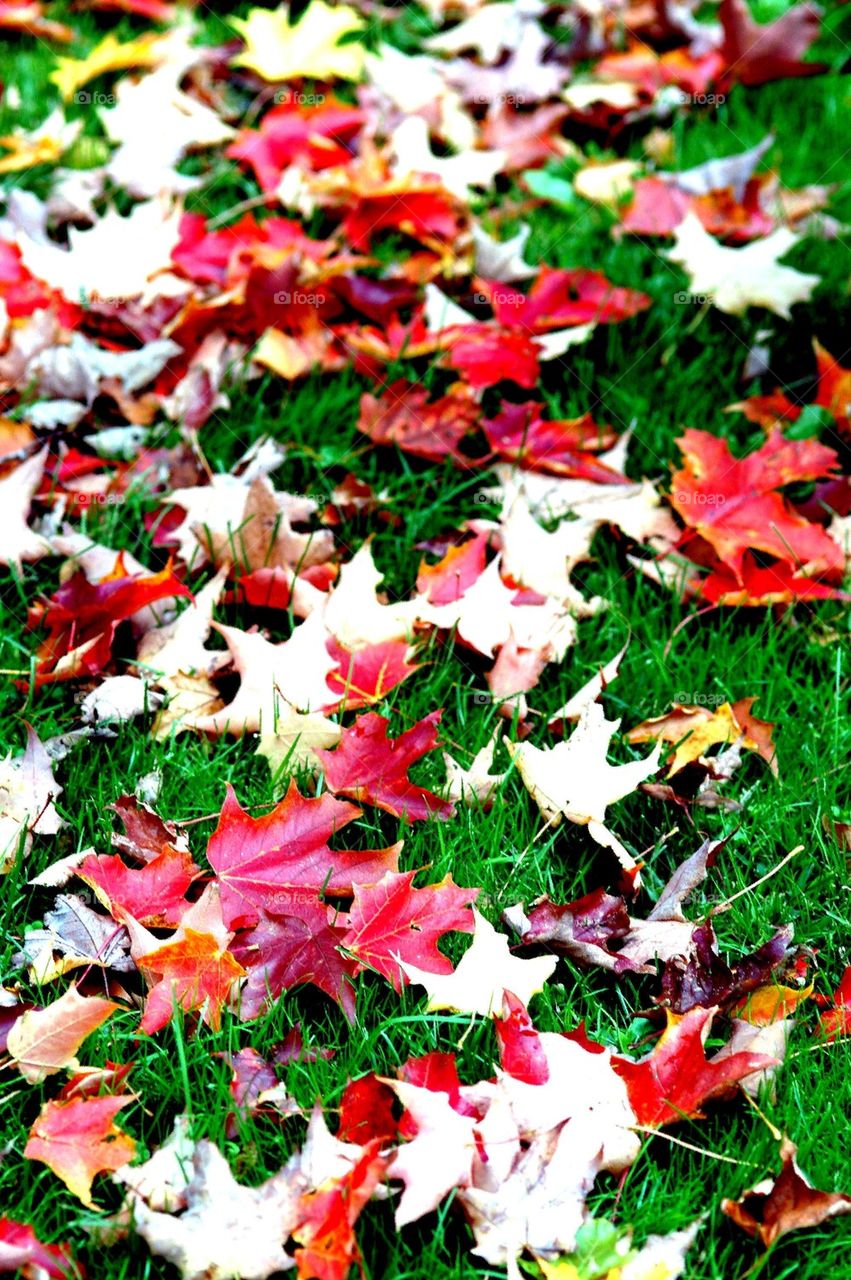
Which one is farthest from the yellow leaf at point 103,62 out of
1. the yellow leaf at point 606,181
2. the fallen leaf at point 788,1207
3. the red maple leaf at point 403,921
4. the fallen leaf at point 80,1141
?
the fallen leaf at point 788,1207

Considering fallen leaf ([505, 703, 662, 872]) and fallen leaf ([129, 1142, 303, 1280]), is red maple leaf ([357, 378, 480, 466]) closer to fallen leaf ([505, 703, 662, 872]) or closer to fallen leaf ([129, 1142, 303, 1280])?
fallen leaf ([505, 703, 662, 872])

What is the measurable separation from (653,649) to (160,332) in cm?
135

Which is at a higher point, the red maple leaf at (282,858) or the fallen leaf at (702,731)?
the red maple leaf at (282,858)

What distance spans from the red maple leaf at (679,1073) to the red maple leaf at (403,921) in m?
0.28

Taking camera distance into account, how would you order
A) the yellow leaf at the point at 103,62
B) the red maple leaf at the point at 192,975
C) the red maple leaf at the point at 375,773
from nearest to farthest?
the red maple leaf at the point at 192,975 → the red maple leaf at the point at 375,773 → the yellow leaf at the point at 103,62

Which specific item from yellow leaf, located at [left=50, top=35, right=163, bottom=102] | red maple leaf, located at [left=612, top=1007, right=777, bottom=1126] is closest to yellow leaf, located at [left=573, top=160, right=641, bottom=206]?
yellow leaf, located at [left=50, top=35, right=163, bottom=102]

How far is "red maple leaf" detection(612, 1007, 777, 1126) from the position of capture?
1.67m

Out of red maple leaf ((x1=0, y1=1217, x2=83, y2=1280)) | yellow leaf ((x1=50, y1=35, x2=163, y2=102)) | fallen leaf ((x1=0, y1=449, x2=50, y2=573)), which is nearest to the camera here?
red maple leaf ((x1=0, y1=1217, x2=83, y2=1280))

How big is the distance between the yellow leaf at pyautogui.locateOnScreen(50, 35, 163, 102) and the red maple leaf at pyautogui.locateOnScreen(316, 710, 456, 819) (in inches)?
96.0

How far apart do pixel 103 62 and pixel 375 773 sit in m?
2.54

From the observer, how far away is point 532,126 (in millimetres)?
3664

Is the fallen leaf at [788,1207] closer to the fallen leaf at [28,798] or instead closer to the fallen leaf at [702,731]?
the fallen leaf at [702,731]

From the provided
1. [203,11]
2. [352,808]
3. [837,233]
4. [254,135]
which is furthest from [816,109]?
[352,808]

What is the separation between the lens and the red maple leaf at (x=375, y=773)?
6.67 feet
